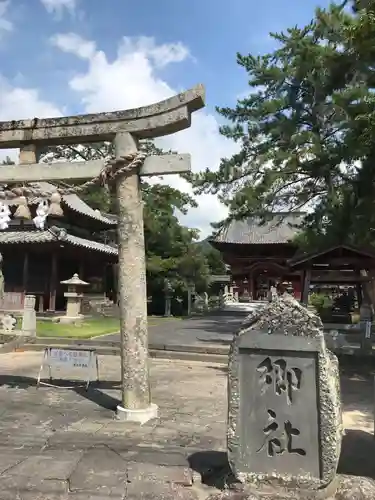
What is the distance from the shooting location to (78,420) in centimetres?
568

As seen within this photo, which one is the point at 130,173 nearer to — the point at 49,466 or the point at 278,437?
the point at 49,466

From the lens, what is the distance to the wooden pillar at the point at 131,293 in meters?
5.73

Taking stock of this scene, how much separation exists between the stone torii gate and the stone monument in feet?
7.71

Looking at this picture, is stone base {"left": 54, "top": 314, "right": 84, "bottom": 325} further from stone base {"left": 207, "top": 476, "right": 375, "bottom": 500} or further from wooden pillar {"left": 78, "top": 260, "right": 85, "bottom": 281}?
stone base {"left": 207, "top": 476, "right": 375, "bottom": 500}

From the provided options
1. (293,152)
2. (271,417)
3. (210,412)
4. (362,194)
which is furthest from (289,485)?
(293,152)

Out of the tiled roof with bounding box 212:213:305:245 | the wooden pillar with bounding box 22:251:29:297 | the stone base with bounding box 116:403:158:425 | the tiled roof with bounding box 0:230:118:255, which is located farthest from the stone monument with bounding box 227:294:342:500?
the tiled roof with bounding box 212:213:305:245

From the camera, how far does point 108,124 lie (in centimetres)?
614

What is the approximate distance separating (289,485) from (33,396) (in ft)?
16.0

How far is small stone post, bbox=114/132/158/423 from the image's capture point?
18.8ft

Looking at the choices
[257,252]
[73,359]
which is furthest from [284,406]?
[257,252]

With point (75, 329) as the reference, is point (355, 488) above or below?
below

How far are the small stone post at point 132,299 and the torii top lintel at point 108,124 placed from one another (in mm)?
216

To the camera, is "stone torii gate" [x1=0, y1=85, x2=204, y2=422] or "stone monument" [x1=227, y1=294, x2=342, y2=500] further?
"stone torii gate" [x1=0, y1=85, x2=204, y2=422]

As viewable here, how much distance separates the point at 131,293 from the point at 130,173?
161 centimetres
